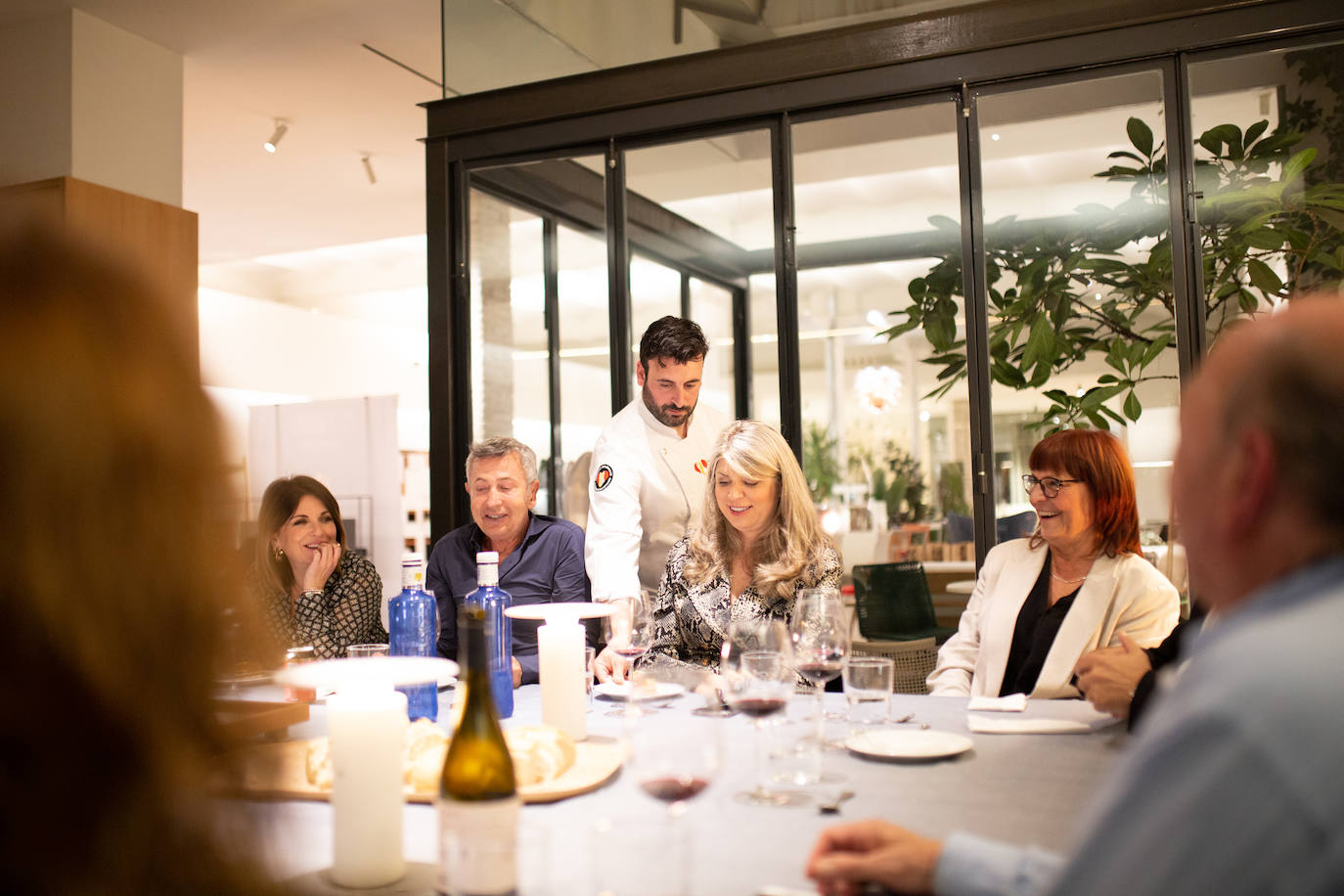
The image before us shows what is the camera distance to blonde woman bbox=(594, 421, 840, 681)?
2625mm

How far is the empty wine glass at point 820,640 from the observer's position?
174cm

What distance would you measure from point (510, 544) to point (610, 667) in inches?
43.1

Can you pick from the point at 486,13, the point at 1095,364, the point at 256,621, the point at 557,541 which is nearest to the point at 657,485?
the point at 557,541

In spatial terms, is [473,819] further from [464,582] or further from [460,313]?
[460,313]

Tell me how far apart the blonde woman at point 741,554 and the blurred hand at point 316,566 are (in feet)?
3.66

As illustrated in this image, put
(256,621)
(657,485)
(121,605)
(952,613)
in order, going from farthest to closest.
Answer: (952,613), (657,485), (256,621), (121,605)

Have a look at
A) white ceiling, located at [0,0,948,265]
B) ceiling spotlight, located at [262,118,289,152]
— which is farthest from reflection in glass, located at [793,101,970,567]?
ceiling spotlight, located at [262,118,289,152]

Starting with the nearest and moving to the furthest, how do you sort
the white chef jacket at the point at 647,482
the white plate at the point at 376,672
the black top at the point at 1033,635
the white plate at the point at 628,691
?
the white plate at the point at 376,672 → the white plate at the point at 628,691 → the black top at the point at 1033,635 → the white chef jacket at the point at 647,482

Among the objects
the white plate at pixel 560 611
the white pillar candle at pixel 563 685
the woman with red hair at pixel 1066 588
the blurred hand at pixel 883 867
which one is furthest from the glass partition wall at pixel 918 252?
the blurred hand at pixel 883 867

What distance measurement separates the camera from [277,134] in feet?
20.2

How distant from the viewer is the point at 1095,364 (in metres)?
3.59

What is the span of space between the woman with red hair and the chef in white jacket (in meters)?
1.11

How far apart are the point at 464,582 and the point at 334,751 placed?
81.5 inches

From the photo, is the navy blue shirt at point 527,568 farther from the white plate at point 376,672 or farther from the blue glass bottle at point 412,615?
the white plate at point 376,672
